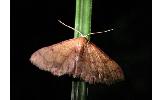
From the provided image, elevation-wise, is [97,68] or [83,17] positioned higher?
[83,17]

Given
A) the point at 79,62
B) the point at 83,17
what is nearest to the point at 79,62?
the point at 79,62

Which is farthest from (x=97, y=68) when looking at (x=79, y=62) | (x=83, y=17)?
(x=83, y=17)

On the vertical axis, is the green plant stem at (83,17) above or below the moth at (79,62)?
above

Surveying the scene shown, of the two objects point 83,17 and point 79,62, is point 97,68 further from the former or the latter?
point 83,17

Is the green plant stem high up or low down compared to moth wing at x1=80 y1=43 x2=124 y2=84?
up

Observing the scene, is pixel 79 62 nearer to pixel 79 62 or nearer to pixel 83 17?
pixel 79 62

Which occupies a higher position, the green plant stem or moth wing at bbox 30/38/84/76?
the green plant stem
